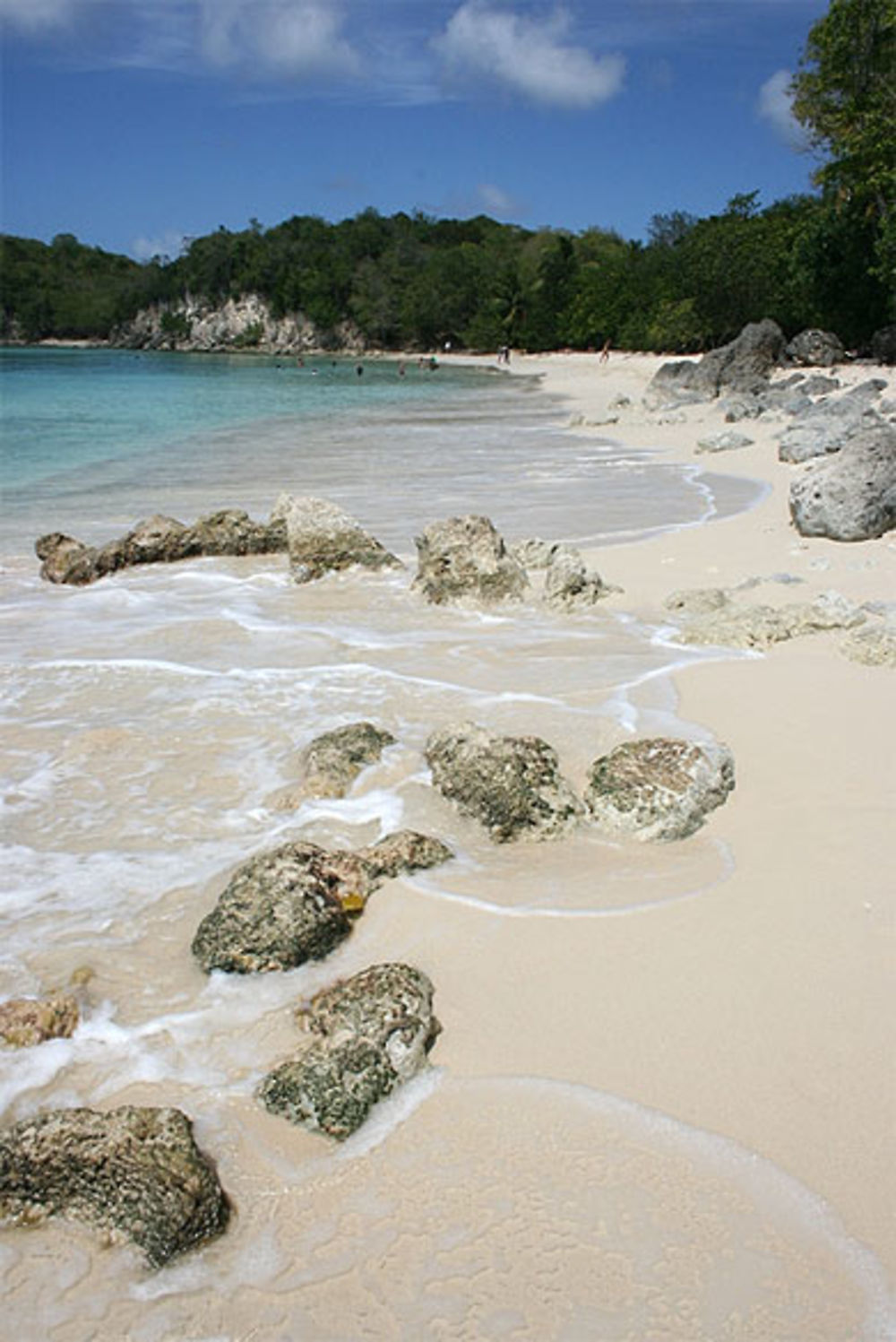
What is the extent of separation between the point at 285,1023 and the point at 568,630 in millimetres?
4294

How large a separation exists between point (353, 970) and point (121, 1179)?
1093 millimetres

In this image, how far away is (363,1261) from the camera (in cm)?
230

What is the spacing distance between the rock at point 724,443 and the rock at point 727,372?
9446 mm

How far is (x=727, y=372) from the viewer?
29625 mm

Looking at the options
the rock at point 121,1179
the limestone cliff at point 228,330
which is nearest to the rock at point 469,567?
the rock at point 121,1179

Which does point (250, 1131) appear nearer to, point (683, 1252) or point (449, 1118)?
point (449, 1118)

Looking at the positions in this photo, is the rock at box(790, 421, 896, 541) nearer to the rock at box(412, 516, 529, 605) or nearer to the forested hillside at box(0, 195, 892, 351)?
the rock at box(412, 516, 529, 605)

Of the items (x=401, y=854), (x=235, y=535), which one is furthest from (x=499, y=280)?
(x=401, y=854)

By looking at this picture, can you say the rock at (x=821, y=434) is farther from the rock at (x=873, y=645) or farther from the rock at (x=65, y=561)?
the rock at (x=65, y=561)

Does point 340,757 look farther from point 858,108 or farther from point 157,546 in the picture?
point 858,108

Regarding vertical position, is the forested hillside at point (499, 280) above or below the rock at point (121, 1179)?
above

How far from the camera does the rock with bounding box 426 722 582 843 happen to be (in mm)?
4066

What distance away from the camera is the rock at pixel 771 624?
630cm

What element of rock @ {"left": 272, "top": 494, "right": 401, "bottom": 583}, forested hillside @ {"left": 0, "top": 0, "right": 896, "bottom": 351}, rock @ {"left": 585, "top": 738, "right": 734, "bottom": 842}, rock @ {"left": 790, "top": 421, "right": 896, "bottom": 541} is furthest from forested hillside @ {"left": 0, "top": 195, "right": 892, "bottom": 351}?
rock @ {"left": 585, "top": 738, "right": 734, "bottom": 842}
